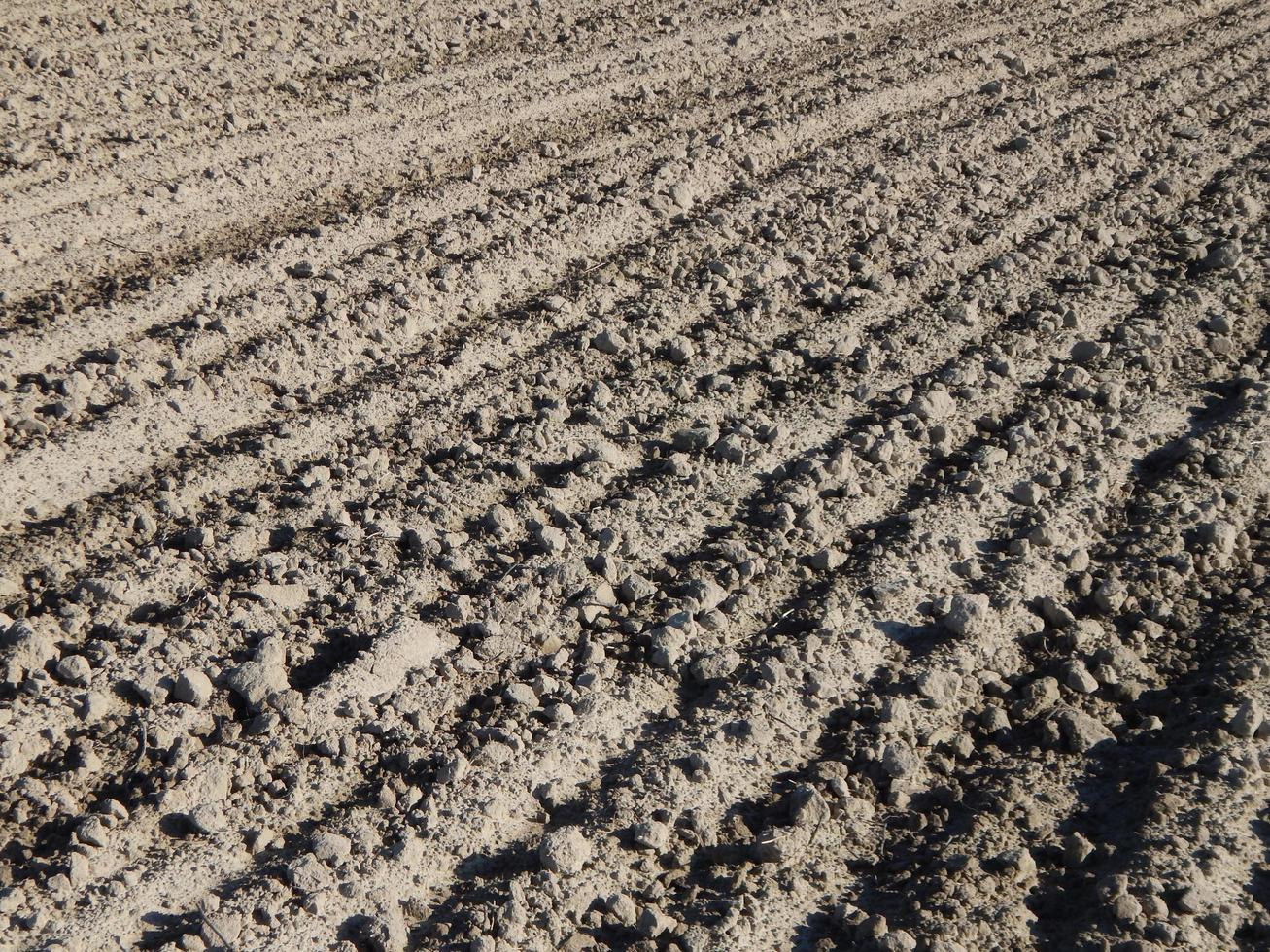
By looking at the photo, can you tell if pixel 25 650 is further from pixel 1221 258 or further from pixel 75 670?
pixel 1221 258

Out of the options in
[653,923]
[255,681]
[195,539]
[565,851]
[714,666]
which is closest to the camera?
[653,923]

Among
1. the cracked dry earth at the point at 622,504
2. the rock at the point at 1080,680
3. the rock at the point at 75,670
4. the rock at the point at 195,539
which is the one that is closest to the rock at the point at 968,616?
the cracked dry earth at the point at 622,504

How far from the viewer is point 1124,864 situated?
8.86 ft

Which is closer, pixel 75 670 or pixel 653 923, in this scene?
pixel 653 923

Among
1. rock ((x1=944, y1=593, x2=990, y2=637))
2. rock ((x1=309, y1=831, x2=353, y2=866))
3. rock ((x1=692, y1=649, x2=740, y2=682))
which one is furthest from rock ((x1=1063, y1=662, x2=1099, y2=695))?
rock ((x1=309, y1=831, x2=353, y2=866))

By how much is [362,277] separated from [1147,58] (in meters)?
4.50

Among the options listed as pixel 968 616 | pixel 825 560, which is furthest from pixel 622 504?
pixel 968 616

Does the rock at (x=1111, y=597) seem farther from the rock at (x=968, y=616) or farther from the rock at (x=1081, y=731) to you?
the rock at (x=1081, y=731)

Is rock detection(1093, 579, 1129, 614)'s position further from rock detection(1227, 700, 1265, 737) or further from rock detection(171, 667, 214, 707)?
rock detection(171, 667, 214, 707)

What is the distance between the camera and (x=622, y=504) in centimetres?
370

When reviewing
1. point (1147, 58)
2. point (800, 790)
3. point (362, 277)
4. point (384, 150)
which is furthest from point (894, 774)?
point (1147, 58)

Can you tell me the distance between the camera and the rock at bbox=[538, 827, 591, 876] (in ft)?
8.82

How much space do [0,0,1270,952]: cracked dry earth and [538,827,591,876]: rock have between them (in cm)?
2

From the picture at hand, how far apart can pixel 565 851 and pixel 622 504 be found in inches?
48.6
